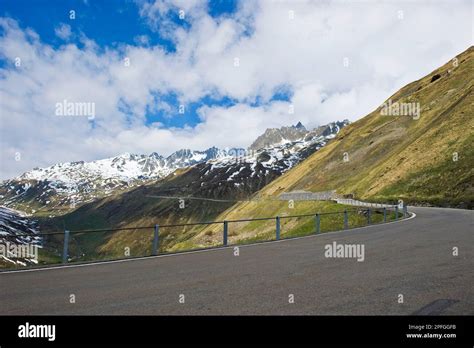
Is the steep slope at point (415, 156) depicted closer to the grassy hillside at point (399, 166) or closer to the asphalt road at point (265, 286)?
the grassy hillside at point (399, 166)

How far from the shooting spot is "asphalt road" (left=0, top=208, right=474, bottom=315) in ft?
22.8

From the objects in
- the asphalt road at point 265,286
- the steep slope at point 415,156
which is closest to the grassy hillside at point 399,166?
the steep slope at point 415,156

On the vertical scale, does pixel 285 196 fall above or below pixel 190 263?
above

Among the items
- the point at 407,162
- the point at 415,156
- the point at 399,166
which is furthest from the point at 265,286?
the point at 415,156

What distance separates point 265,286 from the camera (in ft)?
29.2

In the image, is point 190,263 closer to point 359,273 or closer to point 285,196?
point 359,273

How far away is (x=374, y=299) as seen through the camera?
7188 millimetres

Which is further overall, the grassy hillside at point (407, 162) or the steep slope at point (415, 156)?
the steep slope at point (415, 156)

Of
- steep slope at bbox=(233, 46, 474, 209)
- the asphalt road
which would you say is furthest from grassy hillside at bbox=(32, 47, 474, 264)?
the asphalt road

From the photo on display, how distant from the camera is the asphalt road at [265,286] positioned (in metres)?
6.95

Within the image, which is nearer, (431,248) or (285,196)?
(431,248)
